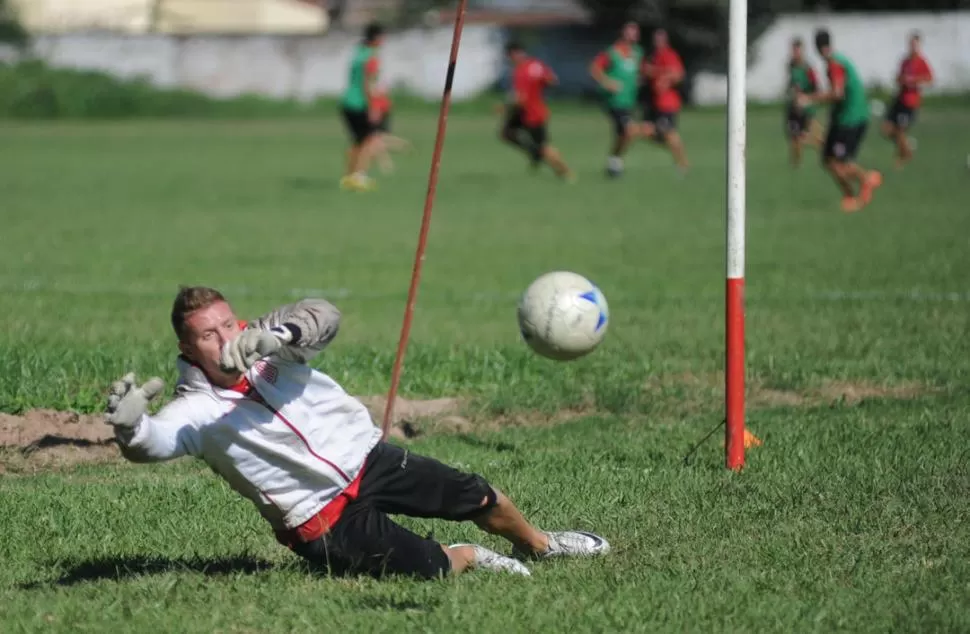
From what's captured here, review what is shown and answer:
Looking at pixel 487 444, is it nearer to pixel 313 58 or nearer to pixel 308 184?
pixel 308 184

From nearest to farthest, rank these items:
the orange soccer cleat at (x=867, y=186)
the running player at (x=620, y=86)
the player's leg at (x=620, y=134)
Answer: the orange soccer cleat at (x=867, y=186), the player's leg at (x=620, y=134), the running player at (x=620, y=86)

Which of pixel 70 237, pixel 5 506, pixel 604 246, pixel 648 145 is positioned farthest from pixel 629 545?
pixel 648 145

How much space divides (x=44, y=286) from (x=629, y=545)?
9.07 m

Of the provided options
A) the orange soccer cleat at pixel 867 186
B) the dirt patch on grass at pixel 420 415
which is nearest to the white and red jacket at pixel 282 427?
the dirt patch on grass at pixel 420 415

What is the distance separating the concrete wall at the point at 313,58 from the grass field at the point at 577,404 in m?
32.3

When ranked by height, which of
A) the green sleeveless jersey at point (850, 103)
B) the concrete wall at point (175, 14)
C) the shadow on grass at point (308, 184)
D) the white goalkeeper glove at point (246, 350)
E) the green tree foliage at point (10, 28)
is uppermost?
the concrete wall at point (175, 14)

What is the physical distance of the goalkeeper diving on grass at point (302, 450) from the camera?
16.5 feet

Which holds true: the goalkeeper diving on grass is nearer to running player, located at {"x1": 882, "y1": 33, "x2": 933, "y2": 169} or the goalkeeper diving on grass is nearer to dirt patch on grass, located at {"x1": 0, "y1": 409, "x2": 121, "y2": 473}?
dirt patch on grass, located at {"x1": 0, "y1": 409, "x2": 121, "y2": 473}

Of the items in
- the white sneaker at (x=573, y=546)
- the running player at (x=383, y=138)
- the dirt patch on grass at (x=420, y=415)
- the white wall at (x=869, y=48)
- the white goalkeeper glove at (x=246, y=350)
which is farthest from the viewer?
the white wall at (x=869, y=48)

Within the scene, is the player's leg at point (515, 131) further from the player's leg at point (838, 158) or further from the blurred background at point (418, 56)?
the blurred background at point (418, 56)

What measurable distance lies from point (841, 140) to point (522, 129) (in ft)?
25.1

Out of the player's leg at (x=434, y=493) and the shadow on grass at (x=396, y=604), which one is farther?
the player's leg at (x=434, y=493)

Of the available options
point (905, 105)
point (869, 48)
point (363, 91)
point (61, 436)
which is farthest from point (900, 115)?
point (869, 48)

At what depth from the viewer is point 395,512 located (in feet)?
18.4
